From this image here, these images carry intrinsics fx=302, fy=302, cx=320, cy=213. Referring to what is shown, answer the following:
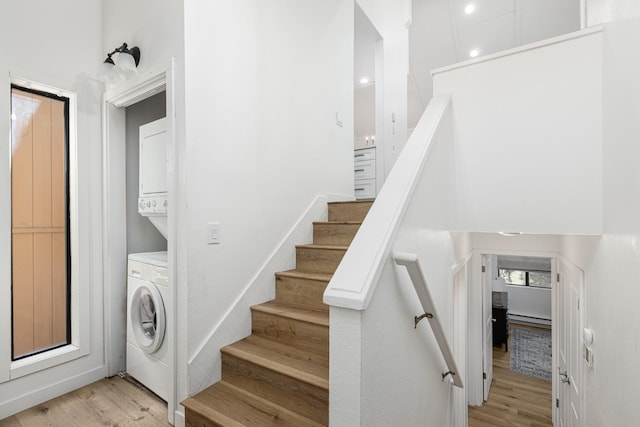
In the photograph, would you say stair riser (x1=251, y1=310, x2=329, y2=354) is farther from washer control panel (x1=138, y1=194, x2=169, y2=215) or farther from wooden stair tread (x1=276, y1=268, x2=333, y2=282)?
washer control panel (x1=138, y1=194, x2=169, y2=215)

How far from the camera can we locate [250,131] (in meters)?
2.19

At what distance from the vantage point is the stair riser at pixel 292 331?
1794mm

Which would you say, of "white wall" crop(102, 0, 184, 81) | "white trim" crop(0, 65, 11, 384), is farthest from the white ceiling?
"white trim" crop(0, 65, 11, 384)

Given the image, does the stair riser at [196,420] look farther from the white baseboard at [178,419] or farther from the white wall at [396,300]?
the white wall at [396,300]

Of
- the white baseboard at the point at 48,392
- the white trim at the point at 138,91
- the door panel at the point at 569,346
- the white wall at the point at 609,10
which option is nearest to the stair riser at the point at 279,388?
the white baseboard at the point at 48,392

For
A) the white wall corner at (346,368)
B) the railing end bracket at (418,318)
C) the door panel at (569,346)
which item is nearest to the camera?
the white wall corner at (346,368)

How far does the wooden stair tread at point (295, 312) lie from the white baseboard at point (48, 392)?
→ 1.42 m

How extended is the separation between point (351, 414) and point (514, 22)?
5.72m

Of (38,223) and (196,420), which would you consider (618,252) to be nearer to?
(196,420)

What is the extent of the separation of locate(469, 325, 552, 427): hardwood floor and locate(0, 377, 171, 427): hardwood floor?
3.61 meters

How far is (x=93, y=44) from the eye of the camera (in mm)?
2414

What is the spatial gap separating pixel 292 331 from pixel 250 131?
4.63 feet

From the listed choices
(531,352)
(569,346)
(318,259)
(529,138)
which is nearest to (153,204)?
(318,259)

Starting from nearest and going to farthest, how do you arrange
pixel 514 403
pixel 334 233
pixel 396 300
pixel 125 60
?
pixel 396 300
pixel 125 60
pixel 334 233
pixel 514 403
